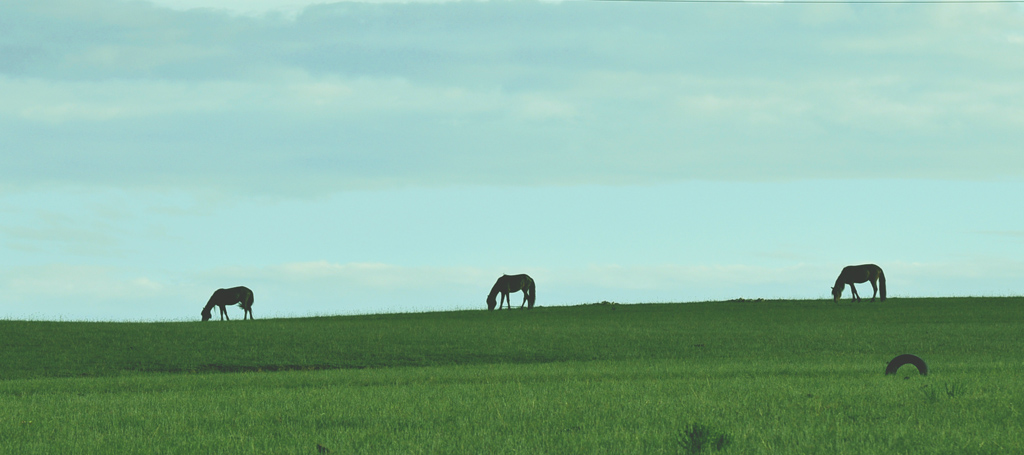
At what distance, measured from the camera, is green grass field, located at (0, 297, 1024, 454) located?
9078 mm

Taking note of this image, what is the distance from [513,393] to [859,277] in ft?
163

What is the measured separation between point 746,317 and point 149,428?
4092 cm

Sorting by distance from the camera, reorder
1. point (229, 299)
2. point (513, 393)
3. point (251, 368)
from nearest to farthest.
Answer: point (513, 393) < point (251, 368) < point (229, 299)

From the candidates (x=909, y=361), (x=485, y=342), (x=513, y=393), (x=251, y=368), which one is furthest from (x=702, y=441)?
(x=485, y=342)

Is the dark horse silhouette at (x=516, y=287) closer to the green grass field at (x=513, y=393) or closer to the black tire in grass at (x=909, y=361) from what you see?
the green grass field at (x=513, y=393)

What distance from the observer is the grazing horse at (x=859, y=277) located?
5819 cm

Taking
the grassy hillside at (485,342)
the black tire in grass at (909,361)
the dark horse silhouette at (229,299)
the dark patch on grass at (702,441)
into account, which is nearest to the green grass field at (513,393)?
the dark patch on grass at (702,441)

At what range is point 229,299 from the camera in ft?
174

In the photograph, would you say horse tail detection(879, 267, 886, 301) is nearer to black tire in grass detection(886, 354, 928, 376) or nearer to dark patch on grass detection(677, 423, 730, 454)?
black tire in grass detection(886, 354, 928, 376)

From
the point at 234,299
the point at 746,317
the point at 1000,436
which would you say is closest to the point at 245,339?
the point at 234,299

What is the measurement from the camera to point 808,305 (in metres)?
56.3

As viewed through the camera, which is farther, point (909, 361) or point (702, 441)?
point (909, 361)

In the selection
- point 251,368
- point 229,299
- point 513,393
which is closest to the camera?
point 513,393

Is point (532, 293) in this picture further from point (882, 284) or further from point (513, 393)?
point (513, 393)
